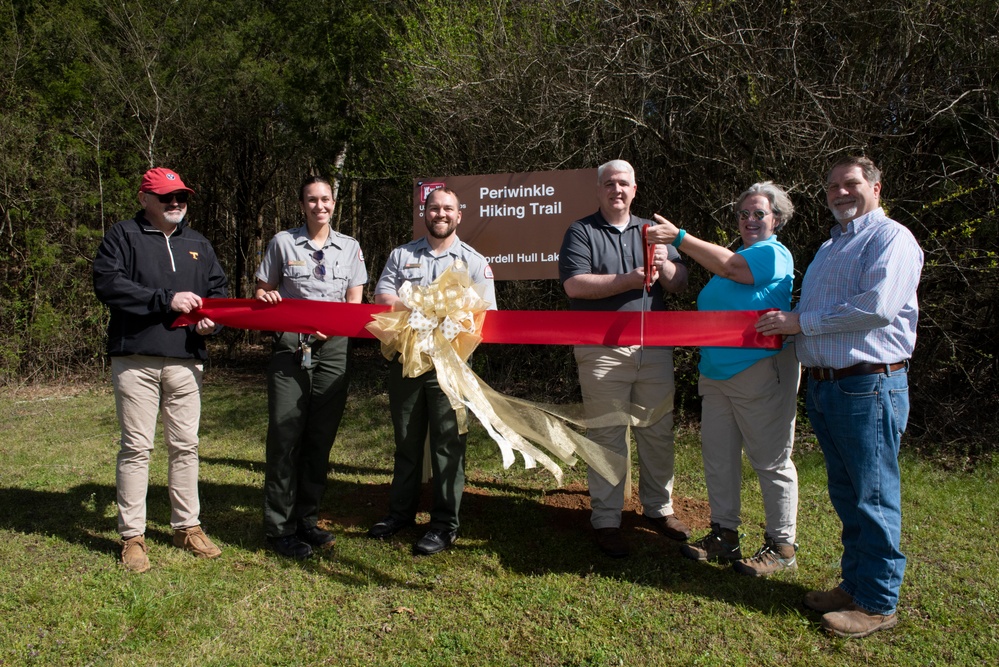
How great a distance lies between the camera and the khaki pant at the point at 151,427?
3.89 meters

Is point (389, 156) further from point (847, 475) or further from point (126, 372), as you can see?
point (847, 475)

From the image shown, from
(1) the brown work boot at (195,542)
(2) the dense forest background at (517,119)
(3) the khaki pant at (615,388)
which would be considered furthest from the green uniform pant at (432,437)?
(2) the dense forest background at (517,119)

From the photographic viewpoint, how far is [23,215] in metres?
10.4

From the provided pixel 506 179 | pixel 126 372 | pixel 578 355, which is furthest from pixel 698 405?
pixel 126 372

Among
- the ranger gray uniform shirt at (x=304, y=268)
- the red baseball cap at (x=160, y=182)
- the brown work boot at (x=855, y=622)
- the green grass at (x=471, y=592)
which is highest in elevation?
the red baseball cap at (x=160, y=182)

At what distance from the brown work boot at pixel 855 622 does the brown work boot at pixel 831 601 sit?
98 mm

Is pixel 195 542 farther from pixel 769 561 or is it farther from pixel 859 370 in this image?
pixel 859 370

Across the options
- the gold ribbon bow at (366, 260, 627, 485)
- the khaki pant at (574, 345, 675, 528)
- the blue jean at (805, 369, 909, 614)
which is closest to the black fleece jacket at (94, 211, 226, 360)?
the gold ribbon bow at (366, 260, 627, 485)

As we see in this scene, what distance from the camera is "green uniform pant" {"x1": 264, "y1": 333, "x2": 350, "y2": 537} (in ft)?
13.2

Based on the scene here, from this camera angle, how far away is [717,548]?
3.93 meters

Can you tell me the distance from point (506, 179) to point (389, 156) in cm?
494

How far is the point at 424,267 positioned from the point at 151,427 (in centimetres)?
181

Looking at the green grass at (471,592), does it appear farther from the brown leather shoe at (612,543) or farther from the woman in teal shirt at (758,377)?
the woman in teal shirt at (758,377)

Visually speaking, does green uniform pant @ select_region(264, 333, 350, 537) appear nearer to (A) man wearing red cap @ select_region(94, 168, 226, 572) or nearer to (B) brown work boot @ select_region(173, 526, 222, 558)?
(B) brown work boot @ select_region(173, 526, 222, 558)
